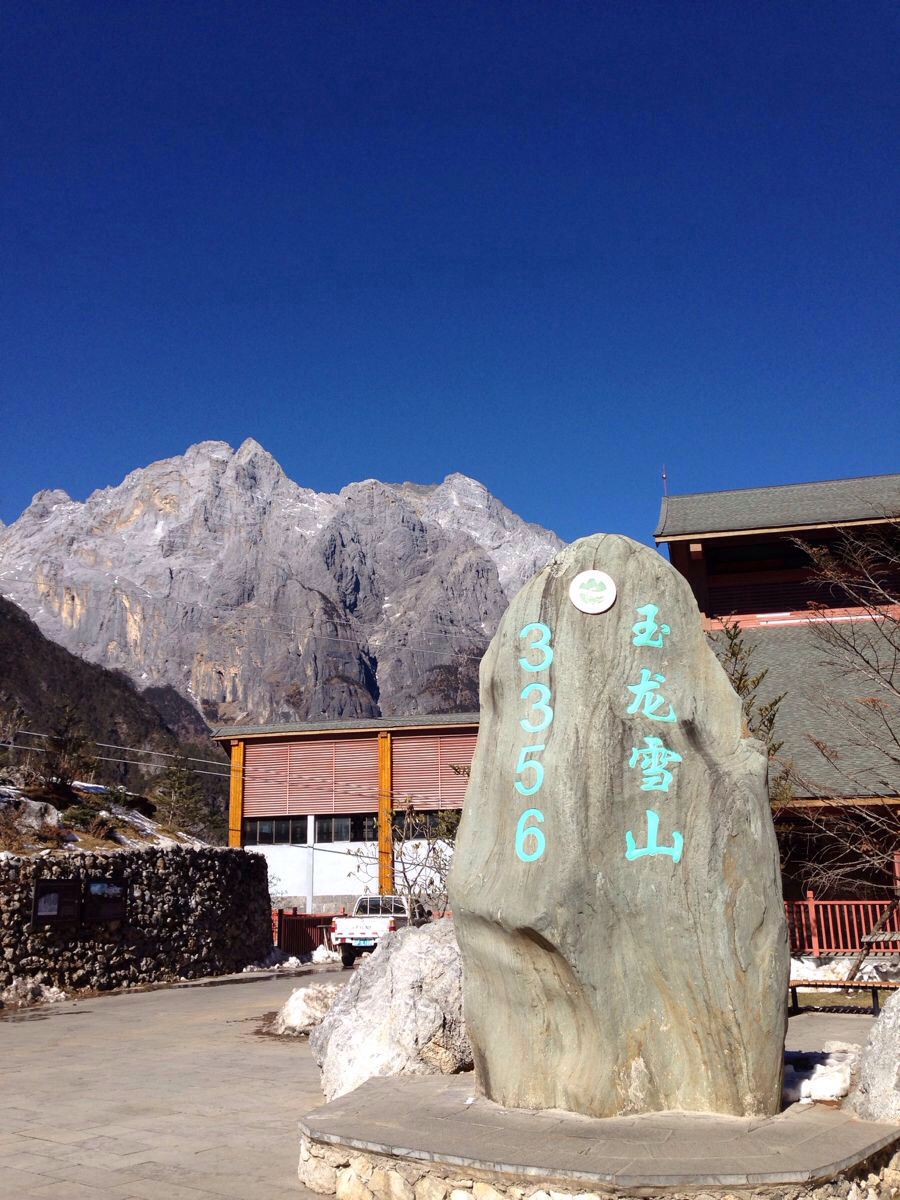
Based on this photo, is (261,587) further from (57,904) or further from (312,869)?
(57,904)

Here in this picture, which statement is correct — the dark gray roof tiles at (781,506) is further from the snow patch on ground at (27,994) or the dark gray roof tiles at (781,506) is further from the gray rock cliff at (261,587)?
the gray rock cliff at (261,587)

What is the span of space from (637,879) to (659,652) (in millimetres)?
1314

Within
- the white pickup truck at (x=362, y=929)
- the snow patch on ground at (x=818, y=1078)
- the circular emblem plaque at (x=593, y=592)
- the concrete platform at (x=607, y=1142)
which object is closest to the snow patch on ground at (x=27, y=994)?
the white pickup truck at (x=362, y=929)

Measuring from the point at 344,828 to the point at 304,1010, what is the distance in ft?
60.0

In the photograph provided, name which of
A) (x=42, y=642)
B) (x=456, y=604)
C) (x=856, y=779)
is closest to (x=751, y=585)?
(x=856, y=779)

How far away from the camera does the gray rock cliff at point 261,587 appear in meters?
106

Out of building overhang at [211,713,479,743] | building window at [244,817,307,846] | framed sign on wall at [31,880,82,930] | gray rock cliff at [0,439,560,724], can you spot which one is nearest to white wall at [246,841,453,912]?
building window at [244,817,307,846]

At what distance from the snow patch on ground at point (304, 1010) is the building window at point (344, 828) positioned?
58.0 ft

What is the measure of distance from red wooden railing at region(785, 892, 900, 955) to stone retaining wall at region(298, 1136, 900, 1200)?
11.3 m

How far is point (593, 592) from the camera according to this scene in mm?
5996

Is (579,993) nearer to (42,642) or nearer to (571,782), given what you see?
(571,782)

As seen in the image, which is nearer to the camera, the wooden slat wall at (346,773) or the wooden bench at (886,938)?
the wooden bench at (886,938)

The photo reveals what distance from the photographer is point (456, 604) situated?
396 ft

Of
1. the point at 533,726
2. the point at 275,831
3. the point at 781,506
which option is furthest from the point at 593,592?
the point at 275,831
